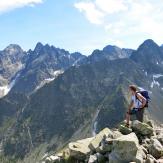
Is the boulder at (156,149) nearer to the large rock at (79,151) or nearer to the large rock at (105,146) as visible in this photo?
the large rock at (105,146)

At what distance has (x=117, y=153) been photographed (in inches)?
1047

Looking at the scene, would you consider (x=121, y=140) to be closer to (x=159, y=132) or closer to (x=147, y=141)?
(x=147, y=141)

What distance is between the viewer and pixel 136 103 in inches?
1292

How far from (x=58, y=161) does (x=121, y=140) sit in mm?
8321

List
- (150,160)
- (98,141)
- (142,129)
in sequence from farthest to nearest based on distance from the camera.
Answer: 1. (98,141)
2. (142,129)
3. (150,160)

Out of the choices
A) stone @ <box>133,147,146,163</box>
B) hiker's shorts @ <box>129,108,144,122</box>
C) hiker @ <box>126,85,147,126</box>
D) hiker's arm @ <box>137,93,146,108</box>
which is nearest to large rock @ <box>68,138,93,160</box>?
hiker @ <box>126,85,147,126</box>

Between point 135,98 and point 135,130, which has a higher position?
point 135,98

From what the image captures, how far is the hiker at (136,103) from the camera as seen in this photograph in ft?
106

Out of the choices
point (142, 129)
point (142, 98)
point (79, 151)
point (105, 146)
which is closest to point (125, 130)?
point (142, 129)

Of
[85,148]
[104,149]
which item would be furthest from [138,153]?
[85,148]

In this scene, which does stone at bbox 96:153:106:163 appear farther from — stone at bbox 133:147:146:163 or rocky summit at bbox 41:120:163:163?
stone at bbox 133:147:146:163

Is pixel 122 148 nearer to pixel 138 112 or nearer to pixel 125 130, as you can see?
pixel 125 130

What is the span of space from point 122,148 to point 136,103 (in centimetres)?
706

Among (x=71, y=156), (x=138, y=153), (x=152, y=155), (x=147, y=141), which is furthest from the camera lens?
(x=71, y=156)
